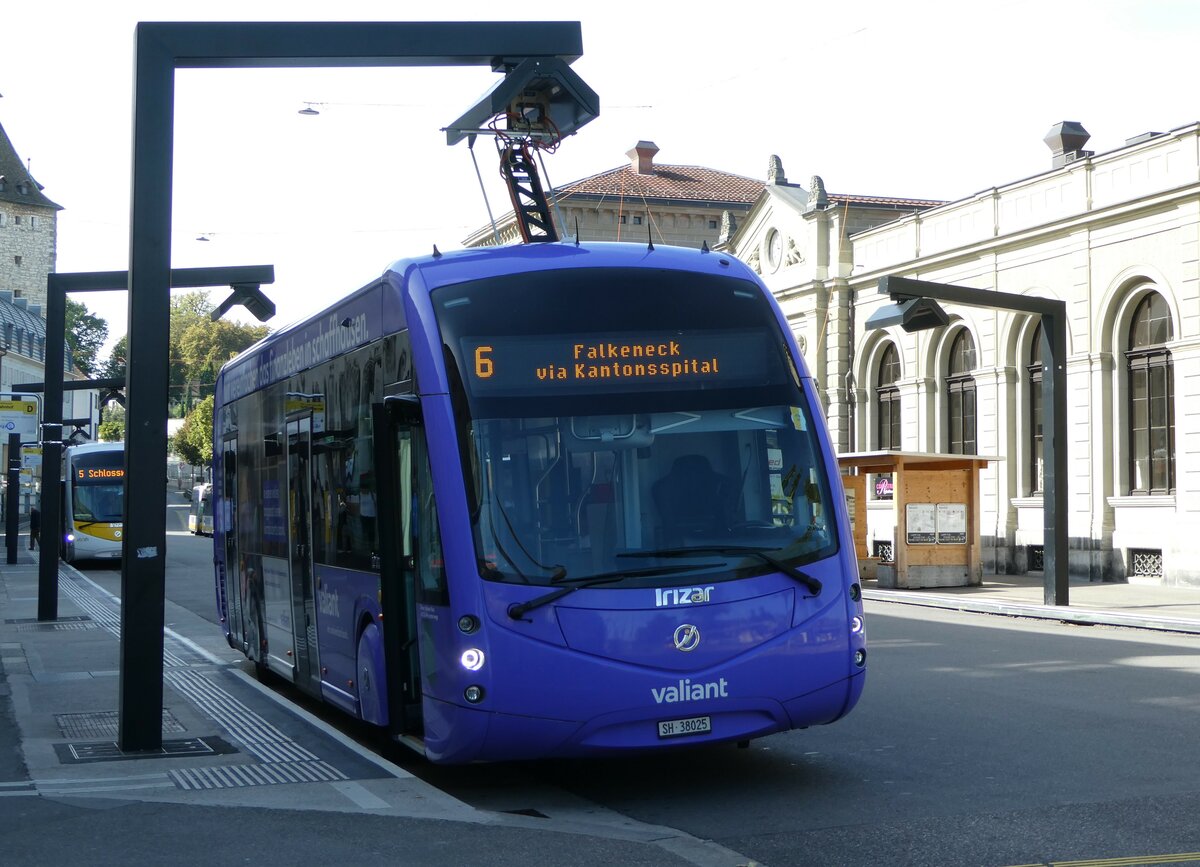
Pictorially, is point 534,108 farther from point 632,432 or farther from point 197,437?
point 197,437

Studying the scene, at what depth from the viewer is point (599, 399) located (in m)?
8.17

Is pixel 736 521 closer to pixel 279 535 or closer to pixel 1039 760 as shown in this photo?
pixel 1039 760

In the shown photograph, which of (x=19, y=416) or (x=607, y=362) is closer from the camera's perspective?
(x=607, y=362)

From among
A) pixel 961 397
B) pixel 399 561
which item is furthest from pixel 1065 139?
pixel 399 561

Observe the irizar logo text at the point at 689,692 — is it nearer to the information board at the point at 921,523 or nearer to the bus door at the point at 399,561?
the bus door at the point at 399,561

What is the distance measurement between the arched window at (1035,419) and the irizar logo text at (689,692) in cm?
2570

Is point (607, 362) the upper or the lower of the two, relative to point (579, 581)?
upper

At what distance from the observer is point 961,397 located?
3478 centimetres

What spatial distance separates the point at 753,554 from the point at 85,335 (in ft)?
435

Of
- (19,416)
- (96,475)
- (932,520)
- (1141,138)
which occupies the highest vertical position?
(1141,138)

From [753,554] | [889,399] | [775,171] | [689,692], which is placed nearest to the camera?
[689,692]

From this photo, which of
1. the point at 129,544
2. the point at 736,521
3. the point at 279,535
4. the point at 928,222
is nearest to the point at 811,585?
the point at 736,521

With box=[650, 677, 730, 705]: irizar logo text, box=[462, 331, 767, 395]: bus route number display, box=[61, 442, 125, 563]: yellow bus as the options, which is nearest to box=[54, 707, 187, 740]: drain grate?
box=[462, 331, 767, 395]: bus route number display

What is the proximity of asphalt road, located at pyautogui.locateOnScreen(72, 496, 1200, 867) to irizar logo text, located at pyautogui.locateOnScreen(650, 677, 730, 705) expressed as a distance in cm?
57
